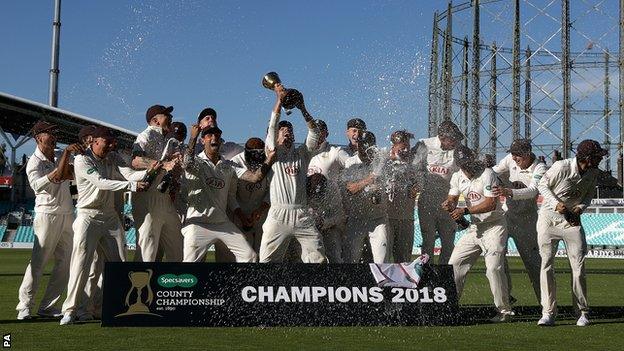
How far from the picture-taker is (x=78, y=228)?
34.9 feet

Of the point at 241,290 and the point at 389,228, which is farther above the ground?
the point at 389,228

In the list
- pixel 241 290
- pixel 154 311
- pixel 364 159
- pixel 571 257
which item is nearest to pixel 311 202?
pixel 364 159

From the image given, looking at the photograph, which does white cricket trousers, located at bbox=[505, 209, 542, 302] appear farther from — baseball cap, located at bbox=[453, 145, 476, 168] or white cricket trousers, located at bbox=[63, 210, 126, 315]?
white cricket trousers, located at bbox=[63, 210, 126, 315]

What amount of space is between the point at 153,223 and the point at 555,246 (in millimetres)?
5388

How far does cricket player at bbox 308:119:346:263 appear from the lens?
11.8m

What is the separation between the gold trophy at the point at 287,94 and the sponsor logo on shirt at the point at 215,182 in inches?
49.6

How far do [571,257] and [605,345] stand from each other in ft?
8.02

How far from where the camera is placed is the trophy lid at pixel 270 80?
10.5 m

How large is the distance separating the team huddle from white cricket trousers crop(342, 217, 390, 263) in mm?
17

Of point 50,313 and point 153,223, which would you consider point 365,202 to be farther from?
point 50,313

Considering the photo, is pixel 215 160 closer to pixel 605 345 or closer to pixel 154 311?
pixel 154 311

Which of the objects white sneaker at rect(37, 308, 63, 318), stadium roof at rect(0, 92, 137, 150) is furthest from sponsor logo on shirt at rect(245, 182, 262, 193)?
stadium roof at rect(0, 92, 137, 150)

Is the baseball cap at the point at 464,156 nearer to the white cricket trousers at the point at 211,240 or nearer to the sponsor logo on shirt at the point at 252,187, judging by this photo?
the sponsor logo on shirt at the point at 252,187

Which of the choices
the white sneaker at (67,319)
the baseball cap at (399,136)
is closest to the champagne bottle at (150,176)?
the white sneaker at (67,319)
